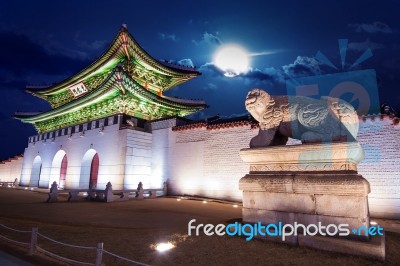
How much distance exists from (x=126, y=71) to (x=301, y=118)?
1634 cm

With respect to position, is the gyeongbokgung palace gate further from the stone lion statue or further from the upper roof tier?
the stone lion statue

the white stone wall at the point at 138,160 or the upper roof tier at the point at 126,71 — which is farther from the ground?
the upper roof tier at the point at 126,71

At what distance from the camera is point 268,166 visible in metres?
4.66

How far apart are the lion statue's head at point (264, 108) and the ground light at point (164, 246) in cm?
278

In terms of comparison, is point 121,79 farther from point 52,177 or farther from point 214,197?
point 52,177

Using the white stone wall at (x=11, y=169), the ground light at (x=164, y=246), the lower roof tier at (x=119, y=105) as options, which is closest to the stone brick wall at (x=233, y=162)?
A: the lower roof tier at (x=119, y=105)

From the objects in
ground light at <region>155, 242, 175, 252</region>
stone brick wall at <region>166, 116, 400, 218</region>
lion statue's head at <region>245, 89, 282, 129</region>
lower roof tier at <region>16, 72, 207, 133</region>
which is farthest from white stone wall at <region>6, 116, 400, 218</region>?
ground light at <region>155, 242, 175, 252</region>

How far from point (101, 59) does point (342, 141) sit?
69.0ft

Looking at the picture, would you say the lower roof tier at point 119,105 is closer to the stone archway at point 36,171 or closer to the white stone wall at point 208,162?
the stone archway at point 36,171

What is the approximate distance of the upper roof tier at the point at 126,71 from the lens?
1956 centimetres

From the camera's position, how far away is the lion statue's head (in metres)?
4.78

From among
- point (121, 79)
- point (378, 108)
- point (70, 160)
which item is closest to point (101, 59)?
point (121, 79)

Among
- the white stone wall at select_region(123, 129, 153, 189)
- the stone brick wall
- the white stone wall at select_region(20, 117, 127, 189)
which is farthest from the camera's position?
Result: the white stone wall at select_region(20, 117, 127, 189)

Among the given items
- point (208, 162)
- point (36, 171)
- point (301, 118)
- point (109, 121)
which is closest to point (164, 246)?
point (301, 118)
